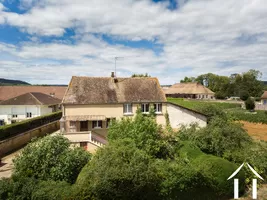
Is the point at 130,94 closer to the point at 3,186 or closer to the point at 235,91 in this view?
the point at 3,186

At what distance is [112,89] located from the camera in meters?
29.9

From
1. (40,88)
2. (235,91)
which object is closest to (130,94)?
(40,88)

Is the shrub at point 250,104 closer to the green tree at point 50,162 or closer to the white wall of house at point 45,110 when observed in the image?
the white wall of house at point 45,110

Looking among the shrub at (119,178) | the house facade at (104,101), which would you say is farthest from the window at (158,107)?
the shrub at (119,178)

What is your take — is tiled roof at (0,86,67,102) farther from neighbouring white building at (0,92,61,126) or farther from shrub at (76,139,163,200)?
shrub at (76,139,163,200)

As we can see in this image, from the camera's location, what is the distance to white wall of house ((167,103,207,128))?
2523cm

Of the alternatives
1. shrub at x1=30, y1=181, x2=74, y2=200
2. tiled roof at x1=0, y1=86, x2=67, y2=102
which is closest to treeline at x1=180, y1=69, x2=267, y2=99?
tiled roof at x1=0, y1=86, x2=67, y2=102

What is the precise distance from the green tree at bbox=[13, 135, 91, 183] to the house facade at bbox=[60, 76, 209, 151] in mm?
11471

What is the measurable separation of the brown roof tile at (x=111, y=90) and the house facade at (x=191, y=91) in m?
46.8

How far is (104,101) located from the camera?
2809 cm

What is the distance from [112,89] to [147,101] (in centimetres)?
541

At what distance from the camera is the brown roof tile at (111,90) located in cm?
2791

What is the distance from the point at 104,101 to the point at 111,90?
242cm

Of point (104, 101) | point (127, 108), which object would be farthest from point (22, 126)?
point (127, 108)
